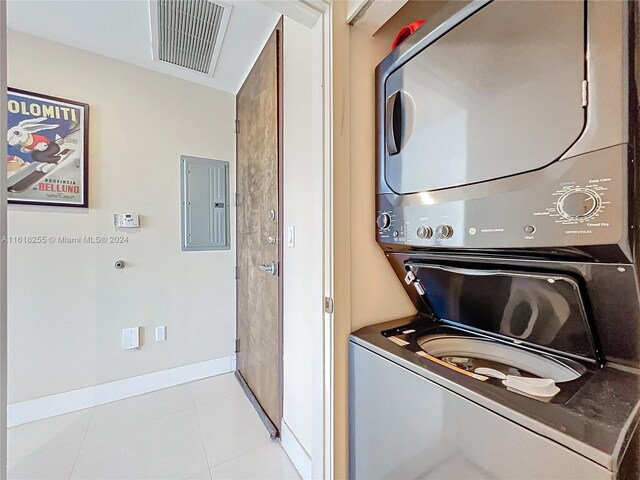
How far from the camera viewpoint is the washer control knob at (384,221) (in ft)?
3.24

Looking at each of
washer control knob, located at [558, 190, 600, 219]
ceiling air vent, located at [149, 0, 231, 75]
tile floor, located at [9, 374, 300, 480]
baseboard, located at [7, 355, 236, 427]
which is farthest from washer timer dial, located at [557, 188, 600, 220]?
baseboard, located at [7, 355, 236, 427]

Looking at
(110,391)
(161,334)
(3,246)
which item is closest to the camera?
(3,246)

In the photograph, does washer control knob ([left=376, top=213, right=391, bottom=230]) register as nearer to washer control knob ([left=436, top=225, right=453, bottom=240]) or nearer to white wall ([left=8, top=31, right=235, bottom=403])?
washer control knob ([left=436, top=225, right=453, bottom=240])

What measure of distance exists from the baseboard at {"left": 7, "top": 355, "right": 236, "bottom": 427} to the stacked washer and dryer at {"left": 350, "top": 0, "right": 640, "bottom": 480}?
173cm

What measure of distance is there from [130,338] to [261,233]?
4.37 ft

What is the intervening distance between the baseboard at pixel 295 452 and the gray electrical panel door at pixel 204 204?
151 cm

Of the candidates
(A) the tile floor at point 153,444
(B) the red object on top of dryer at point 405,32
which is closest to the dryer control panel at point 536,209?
(B) the red object on top of dryer at point 405,32

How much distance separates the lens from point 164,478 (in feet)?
4.32

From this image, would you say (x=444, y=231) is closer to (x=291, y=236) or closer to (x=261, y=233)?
(x=291, y=236)

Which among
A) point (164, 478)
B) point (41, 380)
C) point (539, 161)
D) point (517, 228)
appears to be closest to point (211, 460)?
point (164, 478)

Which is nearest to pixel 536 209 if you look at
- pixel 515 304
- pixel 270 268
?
pixel 515 304

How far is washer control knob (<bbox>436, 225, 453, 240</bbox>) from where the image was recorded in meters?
0.78

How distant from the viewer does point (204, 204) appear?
2.28 meters

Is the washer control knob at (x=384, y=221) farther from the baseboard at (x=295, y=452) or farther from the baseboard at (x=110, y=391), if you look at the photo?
Answer: the baseboard at (x=110, y=391)
